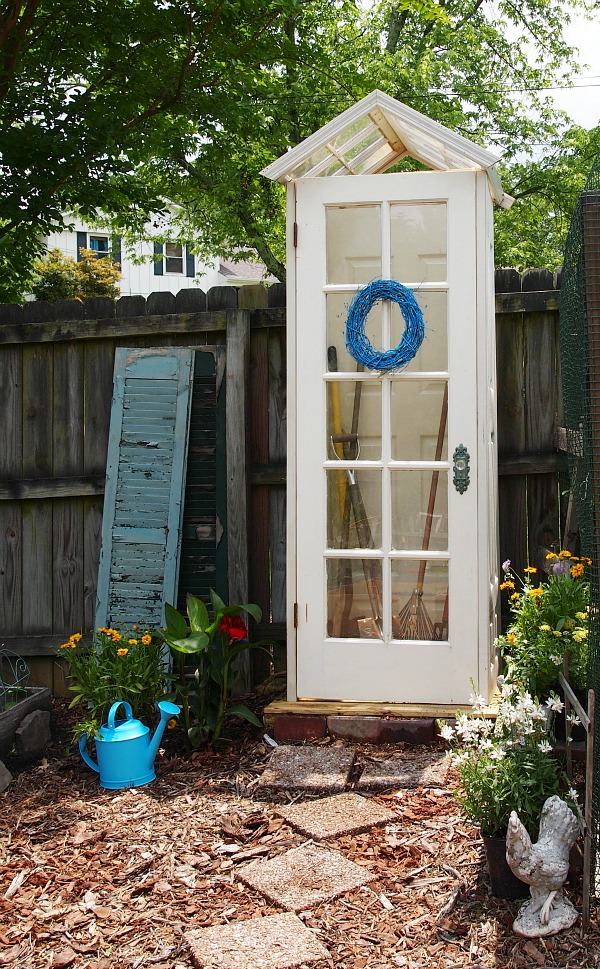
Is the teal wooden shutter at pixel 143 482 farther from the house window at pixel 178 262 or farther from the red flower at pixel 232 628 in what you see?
the house window at pixel 178 262

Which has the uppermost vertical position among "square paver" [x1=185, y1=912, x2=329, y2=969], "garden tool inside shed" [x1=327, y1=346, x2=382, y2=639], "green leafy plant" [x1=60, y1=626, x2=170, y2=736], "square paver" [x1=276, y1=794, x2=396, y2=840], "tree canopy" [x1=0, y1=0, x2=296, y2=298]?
"tree canopy" [x1=0, y1=0, x2=296, y2=298]

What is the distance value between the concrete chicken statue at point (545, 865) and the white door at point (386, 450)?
1472 millimetres

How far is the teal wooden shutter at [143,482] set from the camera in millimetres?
4461

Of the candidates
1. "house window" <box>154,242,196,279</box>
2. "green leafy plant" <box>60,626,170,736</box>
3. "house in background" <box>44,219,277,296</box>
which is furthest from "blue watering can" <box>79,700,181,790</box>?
"house window" <box>154,242,196,279</box>

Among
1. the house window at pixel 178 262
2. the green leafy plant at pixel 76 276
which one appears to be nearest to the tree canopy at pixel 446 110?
the green leafy plant at pixel 76 276

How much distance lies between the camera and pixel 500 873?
2.44m

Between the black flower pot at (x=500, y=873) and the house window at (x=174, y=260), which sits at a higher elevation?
the house window at (x=174, y=260)

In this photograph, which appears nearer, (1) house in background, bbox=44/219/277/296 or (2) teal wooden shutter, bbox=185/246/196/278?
(1) house in background, bbox=44/219/277/296

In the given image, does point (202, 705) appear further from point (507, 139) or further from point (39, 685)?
point (507, 139)

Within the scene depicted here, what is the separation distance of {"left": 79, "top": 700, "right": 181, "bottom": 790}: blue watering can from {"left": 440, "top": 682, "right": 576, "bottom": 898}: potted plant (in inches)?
57.6

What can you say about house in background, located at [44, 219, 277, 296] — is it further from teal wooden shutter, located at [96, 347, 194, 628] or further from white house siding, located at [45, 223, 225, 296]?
teal wooden shutter, located at [96, 347, 194, 628]

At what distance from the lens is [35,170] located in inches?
217

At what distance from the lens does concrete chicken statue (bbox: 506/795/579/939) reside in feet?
7.33

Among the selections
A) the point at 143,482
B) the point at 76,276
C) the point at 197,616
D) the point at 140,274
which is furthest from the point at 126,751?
the point at 140,274
